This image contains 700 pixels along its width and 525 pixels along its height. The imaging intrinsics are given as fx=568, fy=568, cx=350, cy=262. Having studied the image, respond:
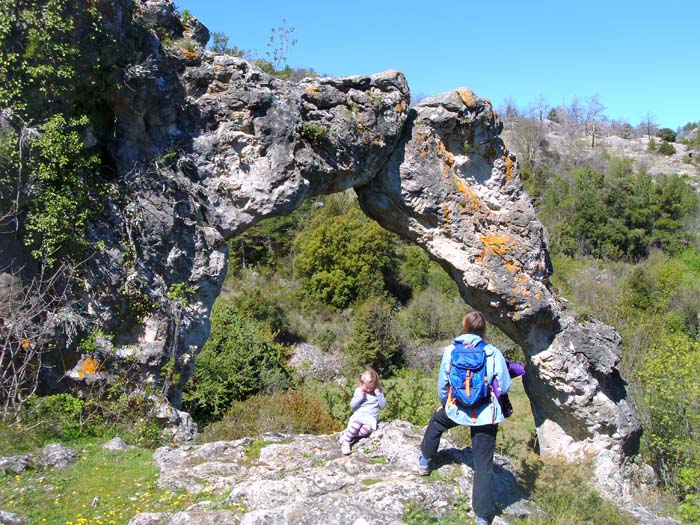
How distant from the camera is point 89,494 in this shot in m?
5.02

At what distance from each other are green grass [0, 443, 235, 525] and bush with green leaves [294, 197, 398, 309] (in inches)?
837

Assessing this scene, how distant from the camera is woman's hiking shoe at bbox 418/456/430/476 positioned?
557 cm

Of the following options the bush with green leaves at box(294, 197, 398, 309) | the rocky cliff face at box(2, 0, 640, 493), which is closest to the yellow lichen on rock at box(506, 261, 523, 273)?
the rocky cliff face at box(2, 0, 640, 493)

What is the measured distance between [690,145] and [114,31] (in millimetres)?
56618

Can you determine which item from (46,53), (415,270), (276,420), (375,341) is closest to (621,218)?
(415,270)

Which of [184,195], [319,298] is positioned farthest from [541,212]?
[184,195]

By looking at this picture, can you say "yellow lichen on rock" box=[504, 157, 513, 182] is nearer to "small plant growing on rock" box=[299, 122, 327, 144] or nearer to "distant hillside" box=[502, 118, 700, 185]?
"small plant growing on rock" box=[299, 122, 327, 144]

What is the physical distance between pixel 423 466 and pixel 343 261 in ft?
71.5

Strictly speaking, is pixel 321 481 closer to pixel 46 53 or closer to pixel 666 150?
pixel 46 53

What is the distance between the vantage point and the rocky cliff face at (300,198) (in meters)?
6.84

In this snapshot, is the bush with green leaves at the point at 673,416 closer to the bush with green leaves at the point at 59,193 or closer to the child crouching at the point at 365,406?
the child crouching at the point at 365,406

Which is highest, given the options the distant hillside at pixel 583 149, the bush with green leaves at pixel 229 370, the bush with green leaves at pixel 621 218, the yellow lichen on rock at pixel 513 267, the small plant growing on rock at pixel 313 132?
the distant hillside at pixel 583 149

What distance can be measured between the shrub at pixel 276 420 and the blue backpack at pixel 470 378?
4565mm

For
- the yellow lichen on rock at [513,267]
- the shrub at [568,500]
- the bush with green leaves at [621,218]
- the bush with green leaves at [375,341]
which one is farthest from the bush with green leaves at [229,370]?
the bush with green leaves at [621,218]
